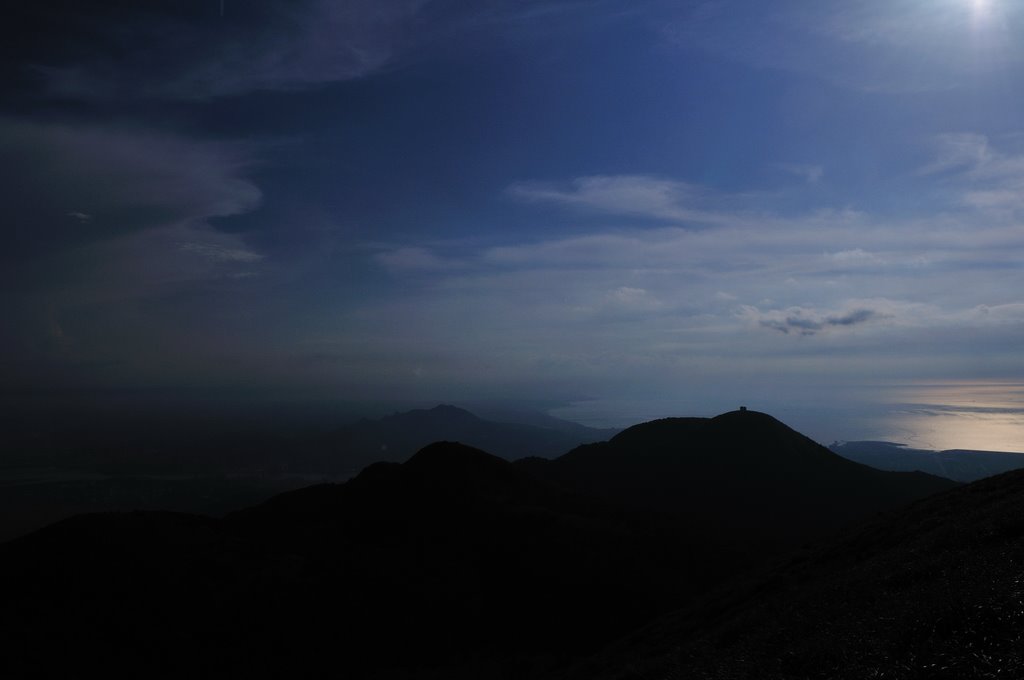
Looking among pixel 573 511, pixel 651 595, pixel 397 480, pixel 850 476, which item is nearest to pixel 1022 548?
pixel 651 595

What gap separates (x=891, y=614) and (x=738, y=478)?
82.9 m

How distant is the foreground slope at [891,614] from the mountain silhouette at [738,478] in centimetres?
4202

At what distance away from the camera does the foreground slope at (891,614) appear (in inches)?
408

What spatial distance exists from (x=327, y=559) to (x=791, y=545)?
51288mm

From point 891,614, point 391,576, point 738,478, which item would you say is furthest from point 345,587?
point 738,478

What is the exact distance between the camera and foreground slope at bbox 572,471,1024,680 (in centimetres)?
1037

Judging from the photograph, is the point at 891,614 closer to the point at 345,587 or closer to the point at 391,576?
the point at 345,587

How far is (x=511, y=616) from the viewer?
47.0 meters

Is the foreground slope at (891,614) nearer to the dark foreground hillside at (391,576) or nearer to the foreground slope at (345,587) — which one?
the dark foreground hillside at (391,576)

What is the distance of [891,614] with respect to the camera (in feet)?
43.4

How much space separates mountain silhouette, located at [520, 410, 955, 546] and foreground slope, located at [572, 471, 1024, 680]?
42.0m

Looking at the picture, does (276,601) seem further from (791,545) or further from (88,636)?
(791,545)

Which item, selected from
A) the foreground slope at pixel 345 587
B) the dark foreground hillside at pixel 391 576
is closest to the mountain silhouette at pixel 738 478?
the dark foreground hillside at pixel 391 576

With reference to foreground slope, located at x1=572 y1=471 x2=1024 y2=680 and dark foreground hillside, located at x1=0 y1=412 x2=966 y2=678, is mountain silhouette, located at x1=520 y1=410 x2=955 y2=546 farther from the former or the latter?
foreground slope, located at x1=572 y1=471 x2=1024 y2=680
